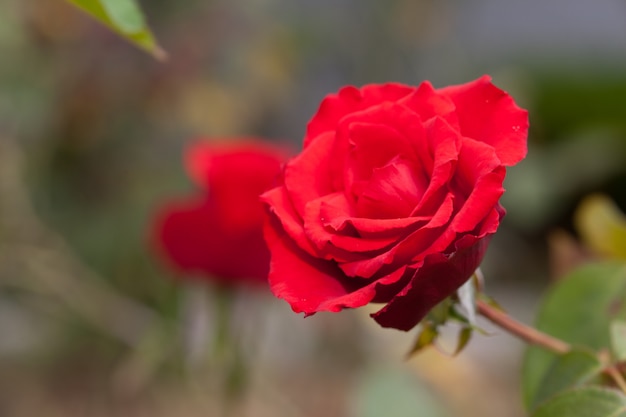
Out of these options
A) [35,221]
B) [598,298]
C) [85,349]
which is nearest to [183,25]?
[35,221]

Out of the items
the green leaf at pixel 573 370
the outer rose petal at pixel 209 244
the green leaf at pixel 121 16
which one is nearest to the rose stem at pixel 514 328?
the green leaf at pixel 573 370

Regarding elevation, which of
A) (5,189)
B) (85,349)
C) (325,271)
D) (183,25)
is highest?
(325,271)

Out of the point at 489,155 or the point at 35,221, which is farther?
the point at 35,221

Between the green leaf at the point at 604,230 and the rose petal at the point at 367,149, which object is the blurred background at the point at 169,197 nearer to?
the green leaf at the point at 604,230

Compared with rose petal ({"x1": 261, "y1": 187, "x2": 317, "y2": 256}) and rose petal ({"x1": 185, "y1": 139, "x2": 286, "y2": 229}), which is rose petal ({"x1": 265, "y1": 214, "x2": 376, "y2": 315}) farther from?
rose petal ({"x1": 185, "y1": 139, "x2": 286, "y2": 229})

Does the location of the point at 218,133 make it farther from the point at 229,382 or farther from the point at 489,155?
the point at 489,155

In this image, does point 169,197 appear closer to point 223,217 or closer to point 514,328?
point 223,217

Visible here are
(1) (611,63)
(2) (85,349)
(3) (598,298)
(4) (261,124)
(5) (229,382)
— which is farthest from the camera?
(1) (611,63)
